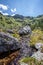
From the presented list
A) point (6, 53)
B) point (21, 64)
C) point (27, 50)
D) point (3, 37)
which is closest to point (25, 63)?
point (21, 64)

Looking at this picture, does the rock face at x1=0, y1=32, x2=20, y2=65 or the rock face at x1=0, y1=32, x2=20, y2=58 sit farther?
the rock face at x1=0, y1=32, x2=20, y2=58

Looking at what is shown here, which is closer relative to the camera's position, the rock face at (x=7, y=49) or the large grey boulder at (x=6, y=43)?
the rock face at (x=7, y=49)

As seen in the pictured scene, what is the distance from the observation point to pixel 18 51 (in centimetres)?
2909

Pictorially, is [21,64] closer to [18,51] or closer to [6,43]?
[6,43]

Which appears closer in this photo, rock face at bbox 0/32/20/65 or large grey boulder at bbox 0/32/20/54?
rock face at bbox 0/32/20/65

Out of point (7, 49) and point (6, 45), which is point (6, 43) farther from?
point (7, 49)

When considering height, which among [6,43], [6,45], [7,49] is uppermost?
[6,43]

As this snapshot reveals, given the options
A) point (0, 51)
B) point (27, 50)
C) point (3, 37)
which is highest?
point (3, 37)

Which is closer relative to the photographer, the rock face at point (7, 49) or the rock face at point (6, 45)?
the rock face at point (7, 49)

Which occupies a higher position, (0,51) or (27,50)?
(0,51)

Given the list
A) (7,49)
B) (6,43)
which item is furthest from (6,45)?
(7,49)

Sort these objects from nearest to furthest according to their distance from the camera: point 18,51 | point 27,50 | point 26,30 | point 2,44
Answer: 1. point 2,44
2. point 18,51
3. point 27,50
4. point 26,30

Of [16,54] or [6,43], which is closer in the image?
[6,43]

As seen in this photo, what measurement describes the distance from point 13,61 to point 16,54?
3.08 m
